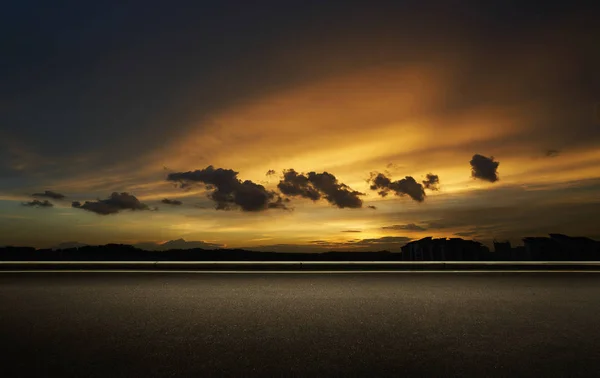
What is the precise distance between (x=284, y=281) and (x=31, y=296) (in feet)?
18.0

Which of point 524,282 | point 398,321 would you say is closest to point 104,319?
point 398,321

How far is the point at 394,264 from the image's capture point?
16.7 metres

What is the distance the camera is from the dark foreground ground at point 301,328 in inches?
221

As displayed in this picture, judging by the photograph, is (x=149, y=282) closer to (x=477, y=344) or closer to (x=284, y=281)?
(x=284, y=281)

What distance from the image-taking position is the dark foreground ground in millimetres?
5613

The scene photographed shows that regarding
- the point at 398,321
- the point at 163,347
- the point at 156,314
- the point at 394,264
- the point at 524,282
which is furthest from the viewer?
the point at 394,264

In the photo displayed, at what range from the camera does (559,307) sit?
371 inches

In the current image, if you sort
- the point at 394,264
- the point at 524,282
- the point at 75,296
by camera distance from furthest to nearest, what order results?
the point at 394,264 → the point at 524,282 → the point at 75,296

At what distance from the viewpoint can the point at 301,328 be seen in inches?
302

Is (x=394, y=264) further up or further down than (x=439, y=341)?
further up

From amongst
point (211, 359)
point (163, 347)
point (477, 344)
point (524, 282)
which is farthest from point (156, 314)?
point (524, 282)

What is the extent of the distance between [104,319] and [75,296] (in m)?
3.01

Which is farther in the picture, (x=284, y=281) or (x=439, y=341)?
(x=284, y=281)

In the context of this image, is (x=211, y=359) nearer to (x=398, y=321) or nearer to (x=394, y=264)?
(x=398, y=321)
